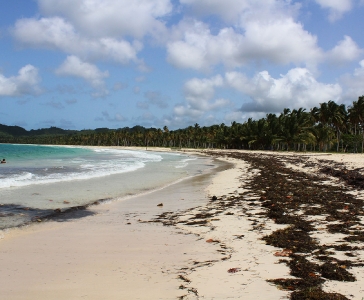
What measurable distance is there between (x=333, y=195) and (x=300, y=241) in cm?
691

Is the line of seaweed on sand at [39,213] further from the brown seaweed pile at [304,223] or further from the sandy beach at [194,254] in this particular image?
the brown seaweed pile at [304,223]

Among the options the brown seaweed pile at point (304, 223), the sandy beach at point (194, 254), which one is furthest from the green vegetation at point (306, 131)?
the sandy beach at point (194, 254)

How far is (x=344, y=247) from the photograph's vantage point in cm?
585

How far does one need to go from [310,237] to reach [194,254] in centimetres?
259

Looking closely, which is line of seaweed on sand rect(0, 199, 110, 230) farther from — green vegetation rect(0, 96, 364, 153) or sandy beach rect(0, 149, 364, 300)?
green vegetation rect(0, 96, 364, 153)

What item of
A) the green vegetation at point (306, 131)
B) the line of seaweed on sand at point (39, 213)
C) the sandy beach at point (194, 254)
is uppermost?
the green vegetation at point (306, 131)

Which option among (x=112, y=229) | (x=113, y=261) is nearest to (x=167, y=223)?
(x=112, y=229)

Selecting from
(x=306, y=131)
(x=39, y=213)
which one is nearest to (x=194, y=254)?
(x=39, y=213)

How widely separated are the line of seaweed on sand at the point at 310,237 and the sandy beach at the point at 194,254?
0.7 inches

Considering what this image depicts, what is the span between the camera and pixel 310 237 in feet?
21.8

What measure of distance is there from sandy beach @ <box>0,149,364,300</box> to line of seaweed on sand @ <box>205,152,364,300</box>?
0.02m

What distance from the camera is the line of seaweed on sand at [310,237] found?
4.41m

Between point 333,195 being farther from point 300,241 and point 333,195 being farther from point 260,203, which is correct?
point 300,241

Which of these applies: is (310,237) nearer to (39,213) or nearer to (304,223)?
(304,223)
